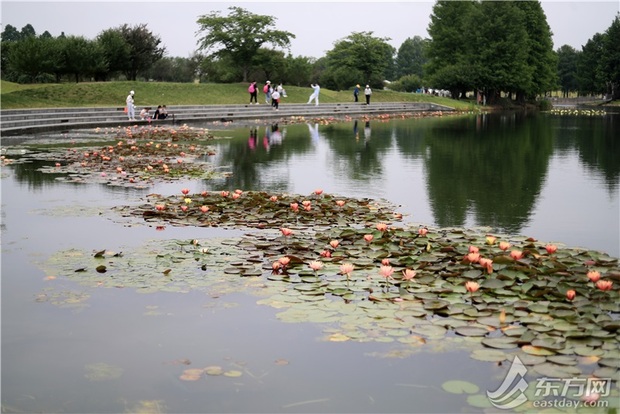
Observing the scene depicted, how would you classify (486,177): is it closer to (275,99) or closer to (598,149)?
(598,149)

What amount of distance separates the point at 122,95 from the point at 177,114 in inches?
348

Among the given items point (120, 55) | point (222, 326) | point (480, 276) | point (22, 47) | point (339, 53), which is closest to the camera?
point (222, 326)

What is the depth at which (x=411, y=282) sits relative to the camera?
616 centimetres

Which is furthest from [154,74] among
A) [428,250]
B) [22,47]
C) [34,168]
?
[428,250]

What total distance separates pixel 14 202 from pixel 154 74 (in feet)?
217

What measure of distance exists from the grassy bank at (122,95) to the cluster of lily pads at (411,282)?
30.0 meters

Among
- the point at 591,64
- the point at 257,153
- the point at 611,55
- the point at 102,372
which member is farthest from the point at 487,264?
the point at 591,64

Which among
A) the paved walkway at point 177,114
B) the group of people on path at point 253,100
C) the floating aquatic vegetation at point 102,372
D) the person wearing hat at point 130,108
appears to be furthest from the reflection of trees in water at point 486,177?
the paved walkway at point 177,114

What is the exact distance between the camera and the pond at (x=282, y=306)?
13.8 feet

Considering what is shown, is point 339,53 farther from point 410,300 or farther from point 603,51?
A: point 410,300

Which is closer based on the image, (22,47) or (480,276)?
(480,276)

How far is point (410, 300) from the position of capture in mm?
5688

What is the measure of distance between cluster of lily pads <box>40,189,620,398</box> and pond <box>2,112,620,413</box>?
2 cm

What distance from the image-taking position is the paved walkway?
26.4 metres
